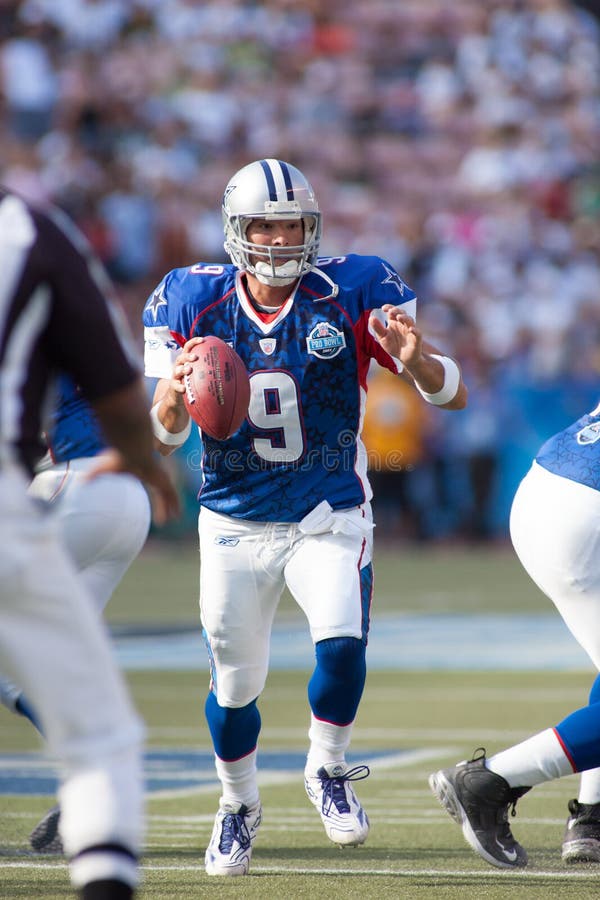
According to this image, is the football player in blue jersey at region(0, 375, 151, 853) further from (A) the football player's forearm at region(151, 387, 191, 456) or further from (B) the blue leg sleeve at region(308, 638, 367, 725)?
(B) the blue leg sleeve at region(308, 638, 367, 725)

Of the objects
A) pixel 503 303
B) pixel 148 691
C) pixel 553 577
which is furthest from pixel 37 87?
pixel 553 577

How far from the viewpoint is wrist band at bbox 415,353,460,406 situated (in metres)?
4.50

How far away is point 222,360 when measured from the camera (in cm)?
437

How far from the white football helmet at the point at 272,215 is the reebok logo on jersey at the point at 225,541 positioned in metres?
0.78

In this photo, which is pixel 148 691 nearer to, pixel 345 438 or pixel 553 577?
pixel 345 438

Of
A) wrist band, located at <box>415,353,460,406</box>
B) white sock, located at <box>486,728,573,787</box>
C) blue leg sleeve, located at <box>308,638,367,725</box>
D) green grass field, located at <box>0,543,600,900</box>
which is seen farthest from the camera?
wrist band, located at <box>415,353,460,406</box>

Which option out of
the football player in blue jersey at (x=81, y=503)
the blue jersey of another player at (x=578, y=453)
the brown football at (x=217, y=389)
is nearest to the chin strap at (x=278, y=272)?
the brown football at (x=217, y=389)

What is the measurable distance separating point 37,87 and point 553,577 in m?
12.5

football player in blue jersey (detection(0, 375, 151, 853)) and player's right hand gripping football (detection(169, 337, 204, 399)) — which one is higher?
player's right hand gripping football (detection(169, 337, 204, 399))

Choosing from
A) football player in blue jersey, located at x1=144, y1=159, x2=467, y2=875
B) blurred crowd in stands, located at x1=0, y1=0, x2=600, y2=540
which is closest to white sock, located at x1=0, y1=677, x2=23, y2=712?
football player in blue jersey, located at x1=144, y1=159, x2=467, y2=875

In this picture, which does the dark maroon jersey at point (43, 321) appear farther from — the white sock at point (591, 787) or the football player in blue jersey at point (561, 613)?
the white sock at point (591, 787)

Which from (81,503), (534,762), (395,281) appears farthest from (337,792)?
(395,281)

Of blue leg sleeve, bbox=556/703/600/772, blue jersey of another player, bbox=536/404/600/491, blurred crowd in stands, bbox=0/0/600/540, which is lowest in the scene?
blurred crowd in stands, bbox=0/0/600/540

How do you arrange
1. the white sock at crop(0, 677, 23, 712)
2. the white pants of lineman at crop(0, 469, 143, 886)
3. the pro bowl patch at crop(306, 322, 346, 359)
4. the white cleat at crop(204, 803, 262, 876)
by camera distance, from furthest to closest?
the white sock at crop(0, 677, 23, 712) < the pro bowl patch at crop(306, 322, 346, 359) < the white cleat at crop(204, 803, 262, 876) < the white pants of lineman at crop(0, 469, 143, 886)
